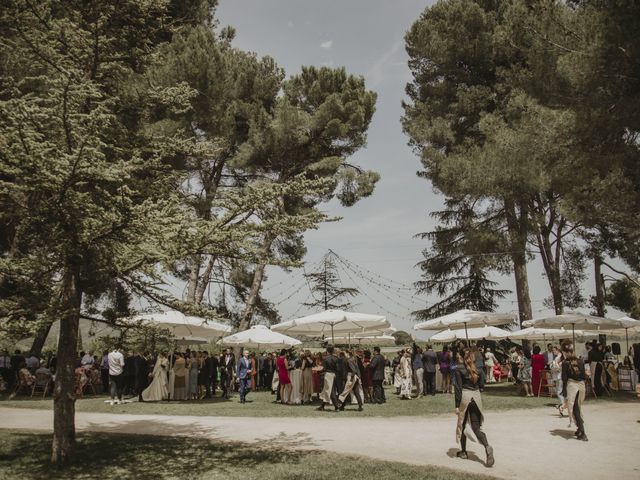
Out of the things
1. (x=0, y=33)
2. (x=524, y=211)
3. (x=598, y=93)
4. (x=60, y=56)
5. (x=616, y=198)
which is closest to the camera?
(x=60, y=56)

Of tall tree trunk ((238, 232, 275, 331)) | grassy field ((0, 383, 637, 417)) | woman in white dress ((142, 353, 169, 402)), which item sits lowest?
grassy field ((0, 383, 637, 417))

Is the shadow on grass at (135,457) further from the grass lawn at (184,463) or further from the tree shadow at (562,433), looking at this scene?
the tree shadow at (562,433)

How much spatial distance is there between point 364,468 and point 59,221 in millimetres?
5101

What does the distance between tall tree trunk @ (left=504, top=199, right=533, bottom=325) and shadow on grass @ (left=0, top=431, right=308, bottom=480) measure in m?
16.5

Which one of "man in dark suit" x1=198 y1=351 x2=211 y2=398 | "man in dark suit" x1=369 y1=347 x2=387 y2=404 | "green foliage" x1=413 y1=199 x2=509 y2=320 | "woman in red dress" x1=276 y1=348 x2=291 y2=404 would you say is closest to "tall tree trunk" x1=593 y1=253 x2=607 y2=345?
"green foliage" x1=413 y1=199 x2=509 y2=320

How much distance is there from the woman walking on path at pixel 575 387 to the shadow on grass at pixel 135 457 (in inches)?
188

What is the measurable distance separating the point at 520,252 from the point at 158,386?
15381 millimetres

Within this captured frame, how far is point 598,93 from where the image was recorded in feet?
38.9

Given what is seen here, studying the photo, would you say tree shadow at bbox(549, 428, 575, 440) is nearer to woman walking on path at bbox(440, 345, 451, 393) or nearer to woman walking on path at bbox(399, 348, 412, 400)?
woman walking on path at bbox(399, 348, 412, 400)

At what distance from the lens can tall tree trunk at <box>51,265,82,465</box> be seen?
7035mm

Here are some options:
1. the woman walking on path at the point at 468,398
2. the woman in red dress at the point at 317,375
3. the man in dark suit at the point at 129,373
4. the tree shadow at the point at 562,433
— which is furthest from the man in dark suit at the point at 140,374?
the tree shadow at the point at 562,433

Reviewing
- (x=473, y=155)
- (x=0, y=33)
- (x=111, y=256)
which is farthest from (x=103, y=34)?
(x=473, y=155)

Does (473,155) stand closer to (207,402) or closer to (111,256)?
(207,402)

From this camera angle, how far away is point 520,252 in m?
21.1
